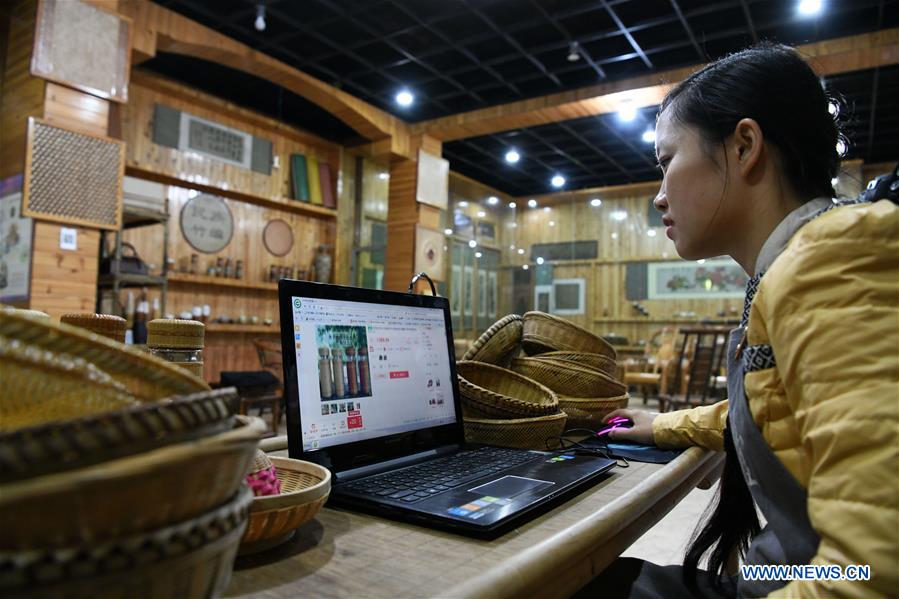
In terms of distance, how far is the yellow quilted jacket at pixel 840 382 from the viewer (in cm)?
55

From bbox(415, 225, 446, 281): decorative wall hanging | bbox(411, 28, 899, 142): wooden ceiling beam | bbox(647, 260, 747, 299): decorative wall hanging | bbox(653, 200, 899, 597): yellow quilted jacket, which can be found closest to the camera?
bbox(653, 200, 899, 597): yellow quilted jacket

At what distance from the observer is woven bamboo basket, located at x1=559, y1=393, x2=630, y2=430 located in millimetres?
1514

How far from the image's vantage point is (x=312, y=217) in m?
8.60

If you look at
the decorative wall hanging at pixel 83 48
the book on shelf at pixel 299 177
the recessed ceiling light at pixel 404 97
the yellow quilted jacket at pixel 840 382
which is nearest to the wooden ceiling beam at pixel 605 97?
the recessed ceiling light at pixel 404 97

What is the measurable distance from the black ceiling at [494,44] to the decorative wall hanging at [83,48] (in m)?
1.13

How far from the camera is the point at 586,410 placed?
1536 mm

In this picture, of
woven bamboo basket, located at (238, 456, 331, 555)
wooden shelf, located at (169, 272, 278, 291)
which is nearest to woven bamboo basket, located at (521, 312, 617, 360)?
woven bamboo basket, located at (238, 456, 331, 555)

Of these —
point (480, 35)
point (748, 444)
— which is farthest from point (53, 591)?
point (480, 35)

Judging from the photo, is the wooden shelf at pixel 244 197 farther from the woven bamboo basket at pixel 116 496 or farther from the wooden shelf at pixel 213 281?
the woven bamboo basket at pixel 116 496

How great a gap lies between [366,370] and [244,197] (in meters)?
7.08

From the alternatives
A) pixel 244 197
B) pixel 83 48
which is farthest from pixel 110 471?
pixel 244 197

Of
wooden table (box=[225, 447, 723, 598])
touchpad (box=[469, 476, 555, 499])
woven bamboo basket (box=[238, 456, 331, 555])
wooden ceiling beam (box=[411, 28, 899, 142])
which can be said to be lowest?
wooden table (box=[225, 447, 723, 598])

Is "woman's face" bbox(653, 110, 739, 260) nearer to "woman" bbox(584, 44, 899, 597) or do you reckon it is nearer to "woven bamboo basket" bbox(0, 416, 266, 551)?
"woman" bbox(584, 44, 899, 597)

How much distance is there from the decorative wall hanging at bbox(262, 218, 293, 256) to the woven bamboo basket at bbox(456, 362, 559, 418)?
6.88 meters
